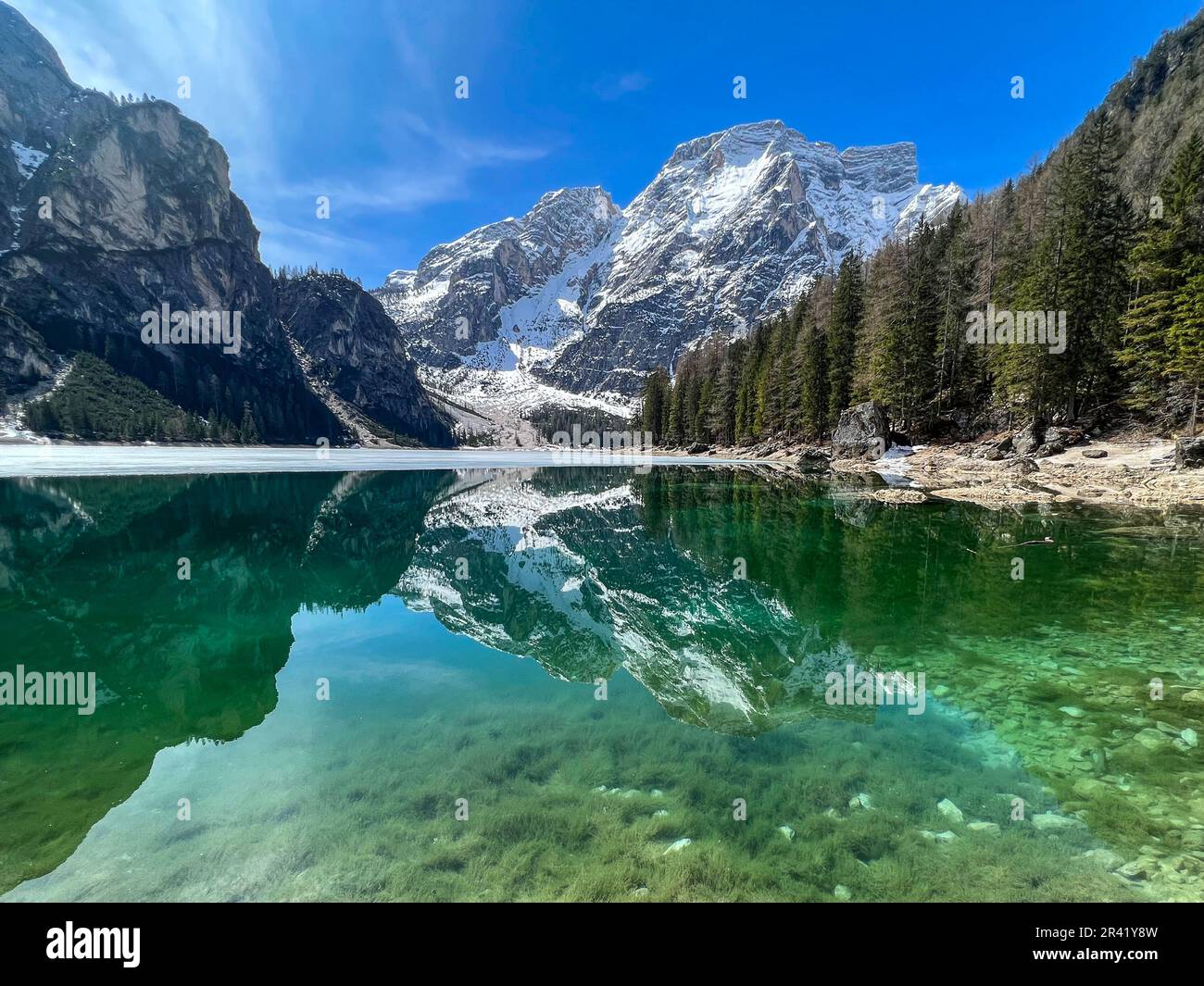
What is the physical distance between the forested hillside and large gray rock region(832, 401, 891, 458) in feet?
7.96

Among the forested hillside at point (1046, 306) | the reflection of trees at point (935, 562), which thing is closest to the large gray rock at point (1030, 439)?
the forested hillside at point (1046, 306)

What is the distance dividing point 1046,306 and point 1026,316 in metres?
1.25

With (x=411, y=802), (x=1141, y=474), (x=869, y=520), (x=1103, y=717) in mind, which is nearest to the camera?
(x=411, y=802)

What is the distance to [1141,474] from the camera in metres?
26.0

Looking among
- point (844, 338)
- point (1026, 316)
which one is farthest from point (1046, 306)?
point (844, 338)

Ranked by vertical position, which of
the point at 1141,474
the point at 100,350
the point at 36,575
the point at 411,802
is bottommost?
the point at 411,802

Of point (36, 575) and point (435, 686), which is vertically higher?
point (36, 575)

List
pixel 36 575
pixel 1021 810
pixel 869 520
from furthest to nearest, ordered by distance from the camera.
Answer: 1. pixel 869 520
2. pixel 36 575
3. pixel 1021 810

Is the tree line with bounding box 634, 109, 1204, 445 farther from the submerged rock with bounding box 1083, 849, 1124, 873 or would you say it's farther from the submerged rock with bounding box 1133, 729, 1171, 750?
the submerged rock with bounding box 1083, 849, 1124, 873

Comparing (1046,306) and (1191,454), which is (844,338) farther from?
(1191,454)

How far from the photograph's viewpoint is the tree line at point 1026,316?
99.8 feet
